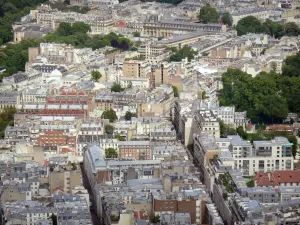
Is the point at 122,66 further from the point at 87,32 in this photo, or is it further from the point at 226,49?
the point at 87,32

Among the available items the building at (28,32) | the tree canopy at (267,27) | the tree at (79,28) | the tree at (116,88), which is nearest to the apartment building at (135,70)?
the tree at (116,88)

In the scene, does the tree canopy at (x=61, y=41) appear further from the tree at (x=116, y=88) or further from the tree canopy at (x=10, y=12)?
the tree at (x=116, y=88)

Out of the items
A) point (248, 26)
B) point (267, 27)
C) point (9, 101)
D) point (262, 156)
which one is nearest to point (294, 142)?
point (262, 156)

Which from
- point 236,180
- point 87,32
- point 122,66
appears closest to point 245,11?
point 87,32

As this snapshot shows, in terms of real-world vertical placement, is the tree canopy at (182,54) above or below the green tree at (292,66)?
below

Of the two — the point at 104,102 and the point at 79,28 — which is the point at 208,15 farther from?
the point at 104,102
